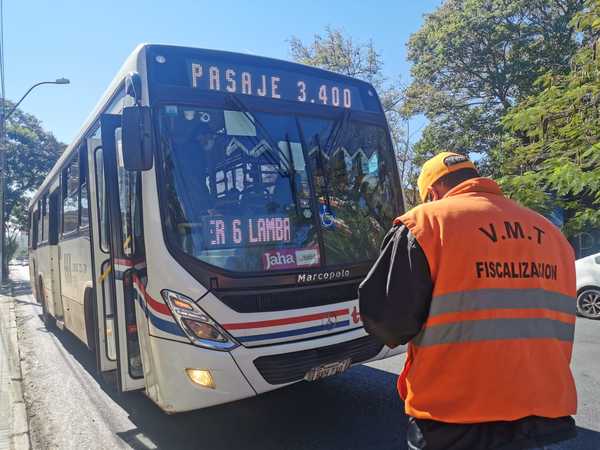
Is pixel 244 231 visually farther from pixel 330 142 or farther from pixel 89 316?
pixel 89 316

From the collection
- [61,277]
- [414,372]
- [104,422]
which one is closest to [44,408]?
[104,422]

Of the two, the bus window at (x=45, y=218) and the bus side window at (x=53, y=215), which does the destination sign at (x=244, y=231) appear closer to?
the bus side window at (x=53, y=215)

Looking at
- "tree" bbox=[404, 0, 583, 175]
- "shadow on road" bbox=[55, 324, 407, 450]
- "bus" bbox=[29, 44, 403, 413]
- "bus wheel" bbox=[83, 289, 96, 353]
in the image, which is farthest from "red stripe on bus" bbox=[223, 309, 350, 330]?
"tree" bbox=[404, 0, 583, 175]

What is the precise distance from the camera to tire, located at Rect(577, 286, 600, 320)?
9250 millimetres

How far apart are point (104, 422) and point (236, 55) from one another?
3.59 m

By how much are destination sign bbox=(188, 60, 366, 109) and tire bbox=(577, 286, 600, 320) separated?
6.86 metres

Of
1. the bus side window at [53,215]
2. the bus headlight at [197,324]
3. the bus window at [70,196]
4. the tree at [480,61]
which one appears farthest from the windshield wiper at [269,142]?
the tree at [480,61]

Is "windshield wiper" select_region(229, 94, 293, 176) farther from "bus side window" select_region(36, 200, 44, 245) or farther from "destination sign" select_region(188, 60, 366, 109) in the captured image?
"bus side window" select_region(36, 200, 44, 245)

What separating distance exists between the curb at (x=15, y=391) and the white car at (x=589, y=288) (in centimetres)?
887

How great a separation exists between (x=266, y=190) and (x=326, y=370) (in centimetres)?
146

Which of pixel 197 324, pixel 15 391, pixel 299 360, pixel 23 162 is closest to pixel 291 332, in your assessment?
pixel 299 360

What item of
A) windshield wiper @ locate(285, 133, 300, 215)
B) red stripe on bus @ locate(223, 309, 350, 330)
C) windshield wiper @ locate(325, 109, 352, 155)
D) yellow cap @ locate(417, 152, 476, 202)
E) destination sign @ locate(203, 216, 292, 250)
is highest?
windshield wiper @ locate(325, 109, 352, 155)

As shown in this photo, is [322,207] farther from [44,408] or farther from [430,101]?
[430,101]

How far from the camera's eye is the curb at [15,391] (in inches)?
174
